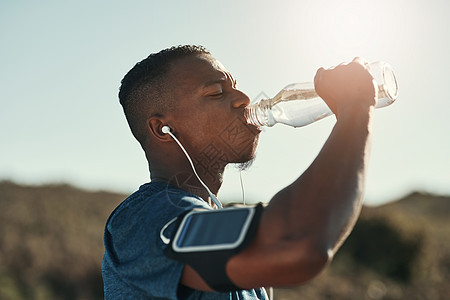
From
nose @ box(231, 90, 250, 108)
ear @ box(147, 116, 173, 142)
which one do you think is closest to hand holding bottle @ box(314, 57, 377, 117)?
nose @ box(231, 90, 250, 108)

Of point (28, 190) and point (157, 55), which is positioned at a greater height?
point (157, 55)

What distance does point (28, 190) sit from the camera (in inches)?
882

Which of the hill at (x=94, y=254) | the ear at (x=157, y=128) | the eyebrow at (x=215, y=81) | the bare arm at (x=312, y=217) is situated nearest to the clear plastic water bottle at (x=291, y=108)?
the eyebrow at (x=215, y=81)

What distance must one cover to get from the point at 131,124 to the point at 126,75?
0.27 meters

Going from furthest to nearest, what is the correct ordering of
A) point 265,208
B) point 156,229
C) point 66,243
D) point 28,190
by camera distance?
point 28,190 → point 66,243 → point 156,229 → point 265,208

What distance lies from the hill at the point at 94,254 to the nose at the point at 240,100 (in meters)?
9.98

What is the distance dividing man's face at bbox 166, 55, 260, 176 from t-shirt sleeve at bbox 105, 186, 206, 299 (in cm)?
51

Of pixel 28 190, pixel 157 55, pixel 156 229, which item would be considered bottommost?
pixel 28 190

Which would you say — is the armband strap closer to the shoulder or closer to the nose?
the shoulder

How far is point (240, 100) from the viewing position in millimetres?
2605

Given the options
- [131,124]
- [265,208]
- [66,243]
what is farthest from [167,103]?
[66,243]

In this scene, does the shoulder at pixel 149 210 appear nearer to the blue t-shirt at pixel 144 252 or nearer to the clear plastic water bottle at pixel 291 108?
the blue t-shirt at pixel 144 252

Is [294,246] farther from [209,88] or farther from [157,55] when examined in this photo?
[157,55]

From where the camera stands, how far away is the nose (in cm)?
259
